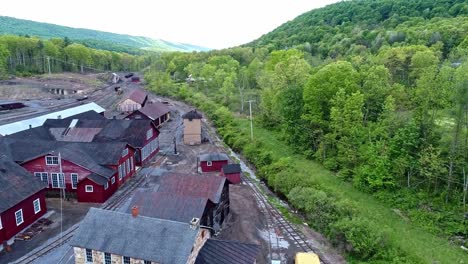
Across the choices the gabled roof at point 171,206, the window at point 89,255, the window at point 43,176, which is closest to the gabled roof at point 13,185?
the window at point 43,176

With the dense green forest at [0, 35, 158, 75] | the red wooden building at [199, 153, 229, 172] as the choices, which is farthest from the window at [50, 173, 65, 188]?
the dense green forest at [0, 35, 158, 75]

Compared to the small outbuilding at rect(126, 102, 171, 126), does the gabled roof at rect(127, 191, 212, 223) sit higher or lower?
lower

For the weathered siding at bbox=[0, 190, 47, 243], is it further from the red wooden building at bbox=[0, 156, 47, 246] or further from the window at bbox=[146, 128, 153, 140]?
the window at bbox=[146, 128, 153, 140]

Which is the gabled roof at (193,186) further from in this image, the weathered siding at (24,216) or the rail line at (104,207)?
the weathered siding at (24,216)

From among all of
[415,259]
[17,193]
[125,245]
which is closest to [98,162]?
→ [17,193]

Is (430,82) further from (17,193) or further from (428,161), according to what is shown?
(17,193)

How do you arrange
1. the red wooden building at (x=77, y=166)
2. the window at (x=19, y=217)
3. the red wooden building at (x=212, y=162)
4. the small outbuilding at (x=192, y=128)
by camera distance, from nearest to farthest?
1. the window at (x=19, y=217)
2. the red wooden building at (x=77, y=166)
3. the red wooden building at (x=212, y=162)
4. the small outbuilding at (x=192, y=128)
